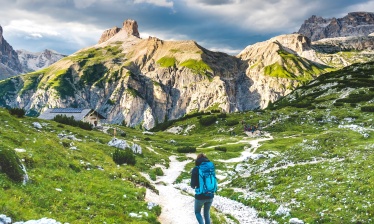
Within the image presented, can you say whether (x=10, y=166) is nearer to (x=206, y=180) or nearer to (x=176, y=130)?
(x=206, y=180)

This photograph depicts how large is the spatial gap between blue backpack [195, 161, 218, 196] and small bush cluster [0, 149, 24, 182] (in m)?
10.9

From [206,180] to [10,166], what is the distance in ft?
38.9

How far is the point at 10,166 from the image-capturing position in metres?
18.1

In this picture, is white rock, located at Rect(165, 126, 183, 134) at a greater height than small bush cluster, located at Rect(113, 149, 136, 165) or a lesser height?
lesser

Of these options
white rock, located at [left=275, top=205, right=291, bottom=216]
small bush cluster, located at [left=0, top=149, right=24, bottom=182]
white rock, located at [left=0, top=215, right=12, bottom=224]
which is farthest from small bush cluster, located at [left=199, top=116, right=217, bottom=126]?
white rock, located at [left=0, top=215, right=12, bottom=224]

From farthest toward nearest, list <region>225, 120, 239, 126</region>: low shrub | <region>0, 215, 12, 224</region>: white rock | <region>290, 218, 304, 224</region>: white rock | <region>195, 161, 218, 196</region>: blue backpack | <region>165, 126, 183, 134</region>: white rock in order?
<region>165, 126, 183, 134</region>: white rock, <region>225, 120, 239, 126</region>: low shrub, <region>290, 218, 304, 224</region>: white rock, <region>195, 161, 218, 196</region>: blue backpack, <region>0, 215, 12, 224</region>: white rock

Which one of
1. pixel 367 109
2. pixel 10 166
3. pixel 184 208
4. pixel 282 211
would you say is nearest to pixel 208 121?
pixel 367 109

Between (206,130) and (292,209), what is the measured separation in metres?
76.1

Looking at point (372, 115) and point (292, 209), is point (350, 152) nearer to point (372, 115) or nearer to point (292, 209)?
point (292, 209)

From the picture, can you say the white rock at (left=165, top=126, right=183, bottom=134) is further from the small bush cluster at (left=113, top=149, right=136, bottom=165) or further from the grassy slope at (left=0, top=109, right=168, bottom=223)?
the grassy slope at (left=0, top=109, right=168, bottom=223)

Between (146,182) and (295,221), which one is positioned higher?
(146,182)

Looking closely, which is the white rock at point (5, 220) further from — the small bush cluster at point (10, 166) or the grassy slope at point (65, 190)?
the small bush cluster at point (10, 166)

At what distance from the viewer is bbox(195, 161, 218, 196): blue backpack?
1620 centimetres

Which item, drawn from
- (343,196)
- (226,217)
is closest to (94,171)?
(226,217)
